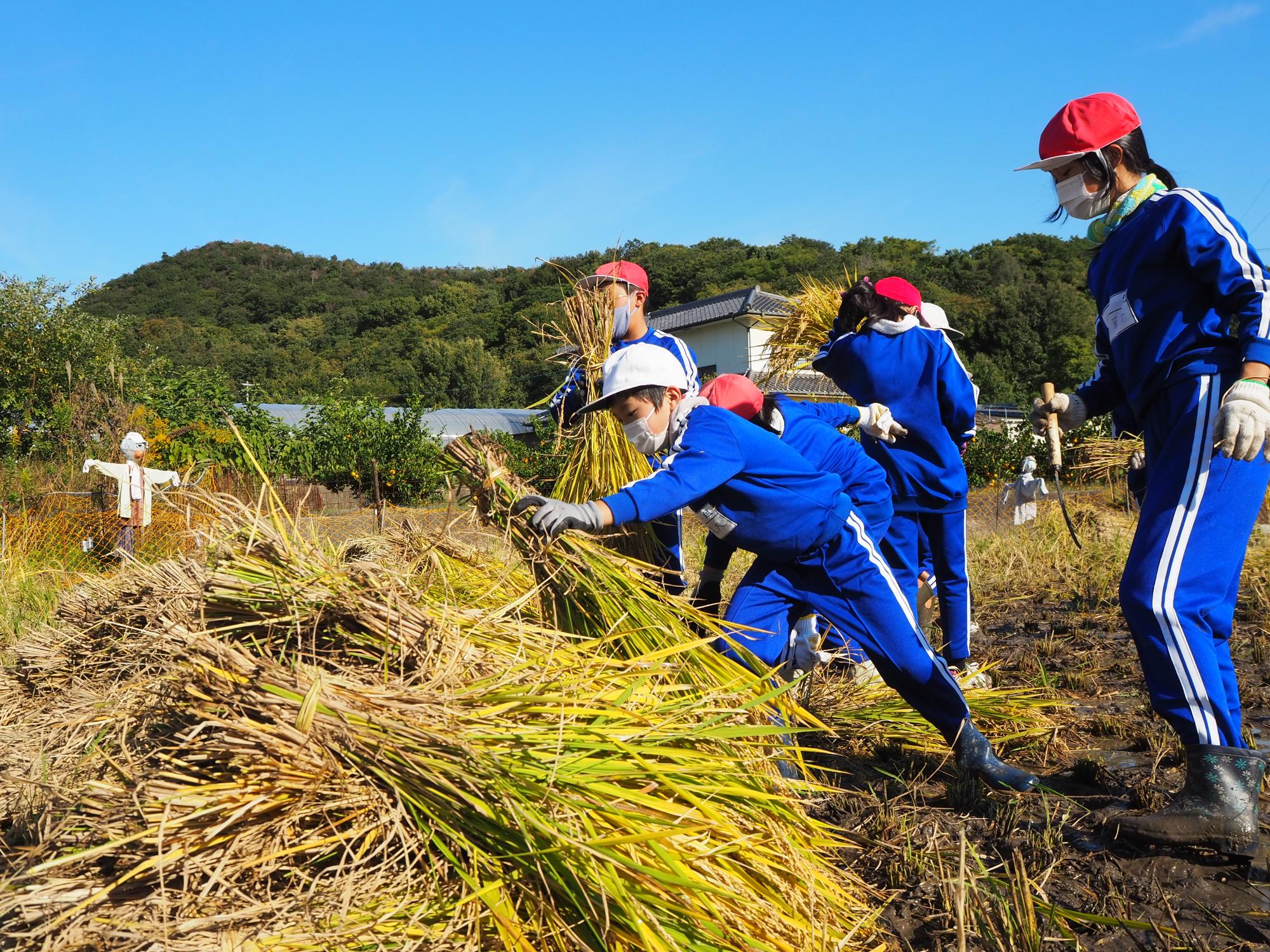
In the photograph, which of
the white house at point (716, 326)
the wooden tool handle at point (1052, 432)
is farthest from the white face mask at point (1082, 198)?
the white house at point (716, 326)

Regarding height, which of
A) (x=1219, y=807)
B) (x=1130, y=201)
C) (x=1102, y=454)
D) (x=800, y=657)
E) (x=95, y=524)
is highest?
(x=1130, y=201)

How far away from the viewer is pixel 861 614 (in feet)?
8.87

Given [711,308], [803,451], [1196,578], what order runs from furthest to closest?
[711,308] → [803,451] → [1196,578]

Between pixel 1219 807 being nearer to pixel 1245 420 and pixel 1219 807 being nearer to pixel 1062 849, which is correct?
pixel 1062 849

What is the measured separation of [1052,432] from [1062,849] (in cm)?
140

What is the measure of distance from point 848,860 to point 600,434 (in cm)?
173

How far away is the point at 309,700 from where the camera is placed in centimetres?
154

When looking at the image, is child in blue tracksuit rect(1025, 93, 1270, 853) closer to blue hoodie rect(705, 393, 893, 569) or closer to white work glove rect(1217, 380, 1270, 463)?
white work glove rect(1217, 380, 1270, 463)

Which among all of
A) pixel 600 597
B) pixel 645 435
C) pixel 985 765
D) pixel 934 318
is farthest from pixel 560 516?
pixel 934 318

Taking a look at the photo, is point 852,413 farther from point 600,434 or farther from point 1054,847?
point 1054,847

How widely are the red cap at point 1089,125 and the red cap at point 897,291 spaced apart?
1.43m

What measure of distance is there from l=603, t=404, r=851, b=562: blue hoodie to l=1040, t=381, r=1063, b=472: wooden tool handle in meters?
0.78

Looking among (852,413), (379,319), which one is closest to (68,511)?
(852,413)

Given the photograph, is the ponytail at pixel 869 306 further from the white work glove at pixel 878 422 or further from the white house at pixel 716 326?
the white house at pixel 716 326
